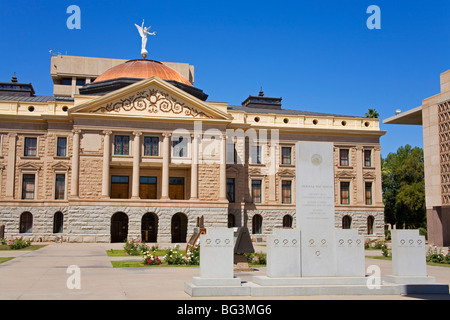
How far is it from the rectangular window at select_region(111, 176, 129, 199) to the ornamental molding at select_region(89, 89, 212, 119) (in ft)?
22.1

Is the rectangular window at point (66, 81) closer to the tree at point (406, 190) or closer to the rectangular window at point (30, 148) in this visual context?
the rectangular window at point (30, 148)

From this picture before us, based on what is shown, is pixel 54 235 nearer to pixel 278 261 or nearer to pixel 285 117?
pixel 285 117

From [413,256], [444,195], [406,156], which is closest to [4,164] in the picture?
[444,195]

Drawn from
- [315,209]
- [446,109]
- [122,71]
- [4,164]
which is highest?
[122,71]

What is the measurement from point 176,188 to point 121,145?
714cm

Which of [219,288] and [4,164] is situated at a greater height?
[4,164]

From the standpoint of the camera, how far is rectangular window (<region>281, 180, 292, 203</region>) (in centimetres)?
5522

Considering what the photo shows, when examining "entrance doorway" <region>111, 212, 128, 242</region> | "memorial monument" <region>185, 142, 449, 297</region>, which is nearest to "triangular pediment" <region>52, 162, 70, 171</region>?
"entrance doorway" <region>111, 212, 128, 242</region>

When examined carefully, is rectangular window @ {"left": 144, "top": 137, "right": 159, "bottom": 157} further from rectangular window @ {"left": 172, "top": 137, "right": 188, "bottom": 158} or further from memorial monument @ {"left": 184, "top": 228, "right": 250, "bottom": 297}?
memorial monument @ {"left": 184, "top": 228, "right": 250, "bottom": 297}

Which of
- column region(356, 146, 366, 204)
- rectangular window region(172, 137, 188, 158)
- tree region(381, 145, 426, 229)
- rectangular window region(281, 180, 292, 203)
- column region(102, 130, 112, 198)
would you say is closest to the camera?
column region(102, 130, 112, 198)

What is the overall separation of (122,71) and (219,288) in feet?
141

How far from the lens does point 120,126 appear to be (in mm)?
48250

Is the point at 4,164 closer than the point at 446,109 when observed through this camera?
No
